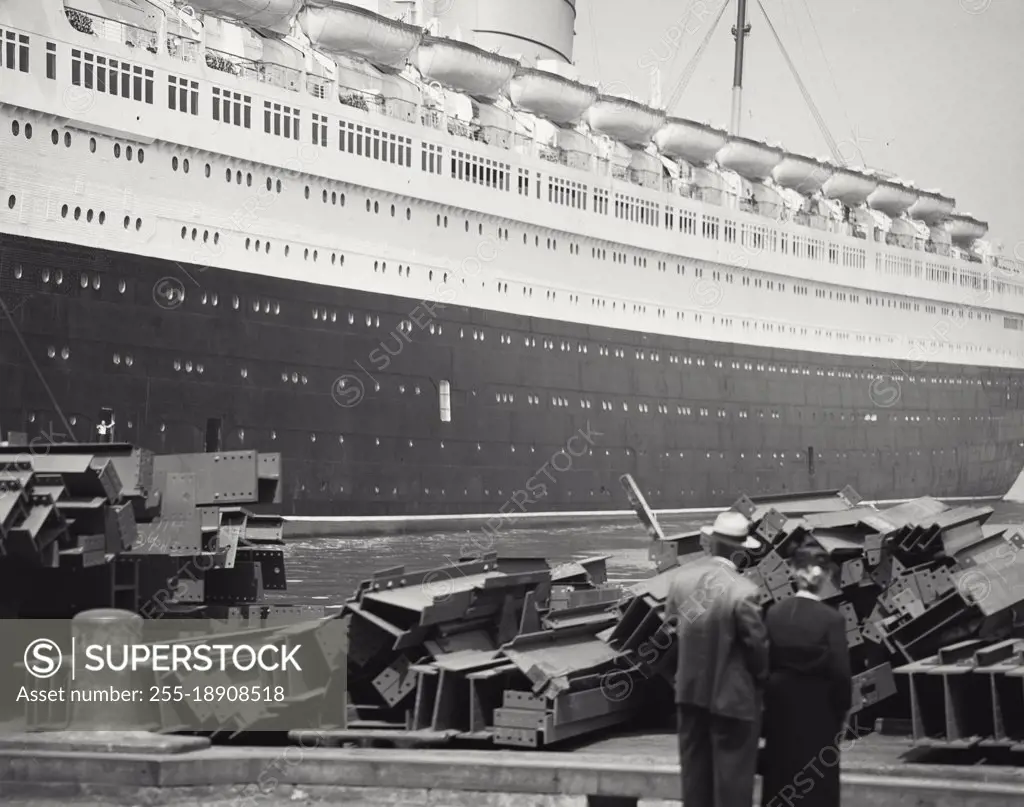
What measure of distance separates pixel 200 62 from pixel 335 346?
5571 mm

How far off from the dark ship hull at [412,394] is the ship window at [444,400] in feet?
0.33

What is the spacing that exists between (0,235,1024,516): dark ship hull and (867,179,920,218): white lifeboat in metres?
5.97

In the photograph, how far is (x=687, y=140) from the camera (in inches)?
1560

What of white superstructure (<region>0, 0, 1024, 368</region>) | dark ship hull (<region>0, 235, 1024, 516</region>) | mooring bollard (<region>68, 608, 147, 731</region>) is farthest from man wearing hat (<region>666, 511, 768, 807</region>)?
white superstructure (<region>0, 0, 1024, 368</region>)

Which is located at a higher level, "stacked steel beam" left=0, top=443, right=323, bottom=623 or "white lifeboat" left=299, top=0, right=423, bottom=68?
"white lifeboat" left=299, top=0, right=423, bottom=68

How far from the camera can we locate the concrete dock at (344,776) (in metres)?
7.32

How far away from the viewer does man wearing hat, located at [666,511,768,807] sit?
6023 mm

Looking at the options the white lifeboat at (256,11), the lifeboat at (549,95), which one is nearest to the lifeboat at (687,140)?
the lifeboat at (549,95)

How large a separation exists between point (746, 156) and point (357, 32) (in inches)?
634

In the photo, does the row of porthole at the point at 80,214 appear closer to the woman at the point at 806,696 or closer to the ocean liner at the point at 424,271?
the ocean liner at the point at 424,271

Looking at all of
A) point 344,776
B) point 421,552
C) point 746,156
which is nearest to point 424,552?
point 421,552

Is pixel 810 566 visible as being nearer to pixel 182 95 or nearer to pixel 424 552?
pixel 424 552

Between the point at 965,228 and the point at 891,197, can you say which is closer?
the point at 891,197

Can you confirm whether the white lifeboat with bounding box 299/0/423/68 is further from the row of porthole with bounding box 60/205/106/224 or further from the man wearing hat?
the man wearing hat
